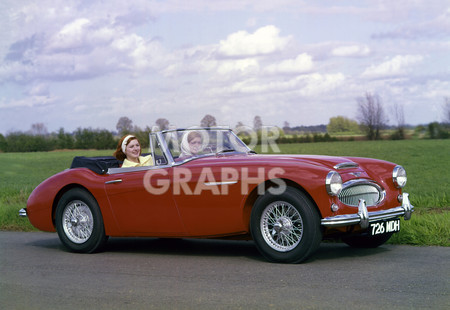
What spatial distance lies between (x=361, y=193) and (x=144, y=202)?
2.51 metres

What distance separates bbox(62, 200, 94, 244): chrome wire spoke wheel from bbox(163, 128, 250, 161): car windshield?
1407mm

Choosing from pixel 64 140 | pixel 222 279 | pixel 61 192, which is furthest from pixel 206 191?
pixel 64 140

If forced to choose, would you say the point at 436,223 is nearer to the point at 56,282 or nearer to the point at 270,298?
the point at 270,298

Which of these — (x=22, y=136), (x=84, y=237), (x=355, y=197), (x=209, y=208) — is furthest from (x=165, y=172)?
(x=22, y=136)

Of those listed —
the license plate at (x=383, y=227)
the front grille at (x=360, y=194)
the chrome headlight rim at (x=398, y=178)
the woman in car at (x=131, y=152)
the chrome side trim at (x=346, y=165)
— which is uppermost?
the woman in car at (x=131, y=152)

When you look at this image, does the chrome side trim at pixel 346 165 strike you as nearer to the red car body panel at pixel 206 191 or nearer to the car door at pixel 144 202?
the red car body panel at pixel 206 191

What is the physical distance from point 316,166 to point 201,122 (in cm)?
268

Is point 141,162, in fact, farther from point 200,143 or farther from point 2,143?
point 2,143

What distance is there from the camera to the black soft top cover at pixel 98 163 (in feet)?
26.6

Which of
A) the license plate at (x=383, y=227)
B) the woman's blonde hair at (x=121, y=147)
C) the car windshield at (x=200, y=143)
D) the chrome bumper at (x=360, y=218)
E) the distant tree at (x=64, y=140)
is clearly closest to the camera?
the chrome bumper at (x=360, y=218)

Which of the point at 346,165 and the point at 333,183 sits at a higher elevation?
the point at 346,165

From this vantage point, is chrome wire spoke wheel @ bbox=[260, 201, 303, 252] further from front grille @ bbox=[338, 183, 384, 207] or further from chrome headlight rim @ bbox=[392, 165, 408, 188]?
chrome headlight rim @ bbox=[392, 165, 408, 188]

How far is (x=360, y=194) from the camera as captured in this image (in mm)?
6773

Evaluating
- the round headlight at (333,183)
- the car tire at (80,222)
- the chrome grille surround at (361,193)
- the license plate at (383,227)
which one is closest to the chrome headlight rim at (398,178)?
the chrome grille surround at (361,193)
